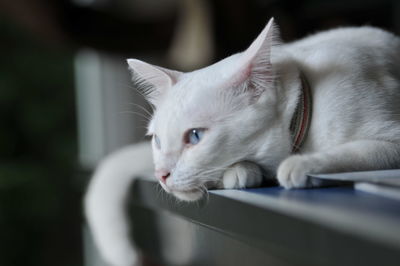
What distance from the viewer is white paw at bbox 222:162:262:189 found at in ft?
2.29

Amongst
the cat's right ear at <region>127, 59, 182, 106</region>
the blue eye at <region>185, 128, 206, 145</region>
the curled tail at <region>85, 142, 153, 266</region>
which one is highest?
the cat's right ear at <region>127, 59, 182, 106</region>

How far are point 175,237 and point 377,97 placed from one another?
47 centimetres

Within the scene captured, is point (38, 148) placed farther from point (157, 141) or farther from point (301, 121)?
point (301, 121)

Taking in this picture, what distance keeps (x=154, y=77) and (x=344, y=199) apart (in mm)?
440

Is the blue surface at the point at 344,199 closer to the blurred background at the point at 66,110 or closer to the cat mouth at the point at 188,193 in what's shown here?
the cat mouth at the point at 188,193

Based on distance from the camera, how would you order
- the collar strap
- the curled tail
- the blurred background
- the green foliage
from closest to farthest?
the collar strap, the curled tail, the blurred background, the green foliage

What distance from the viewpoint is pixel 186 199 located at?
→ 2.41ft

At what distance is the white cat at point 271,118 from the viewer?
0.70 m

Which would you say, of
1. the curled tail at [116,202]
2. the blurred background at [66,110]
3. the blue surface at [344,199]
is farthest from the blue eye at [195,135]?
the blurred background at [66,110]

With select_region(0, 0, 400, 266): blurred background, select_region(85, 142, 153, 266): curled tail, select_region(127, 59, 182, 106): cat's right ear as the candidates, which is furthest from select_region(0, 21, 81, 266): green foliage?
select_region(127, 59, 182, 106): cat's right ear

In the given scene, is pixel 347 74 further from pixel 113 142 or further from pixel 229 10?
pixel 113 142

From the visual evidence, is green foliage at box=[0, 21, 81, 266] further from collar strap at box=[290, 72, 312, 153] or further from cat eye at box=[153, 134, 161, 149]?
collar strap at box=[290, 72, 312, 153]

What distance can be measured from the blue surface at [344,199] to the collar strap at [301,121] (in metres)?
0.12

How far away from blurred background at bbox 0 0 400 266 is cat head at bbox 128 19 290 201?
1196 mm
